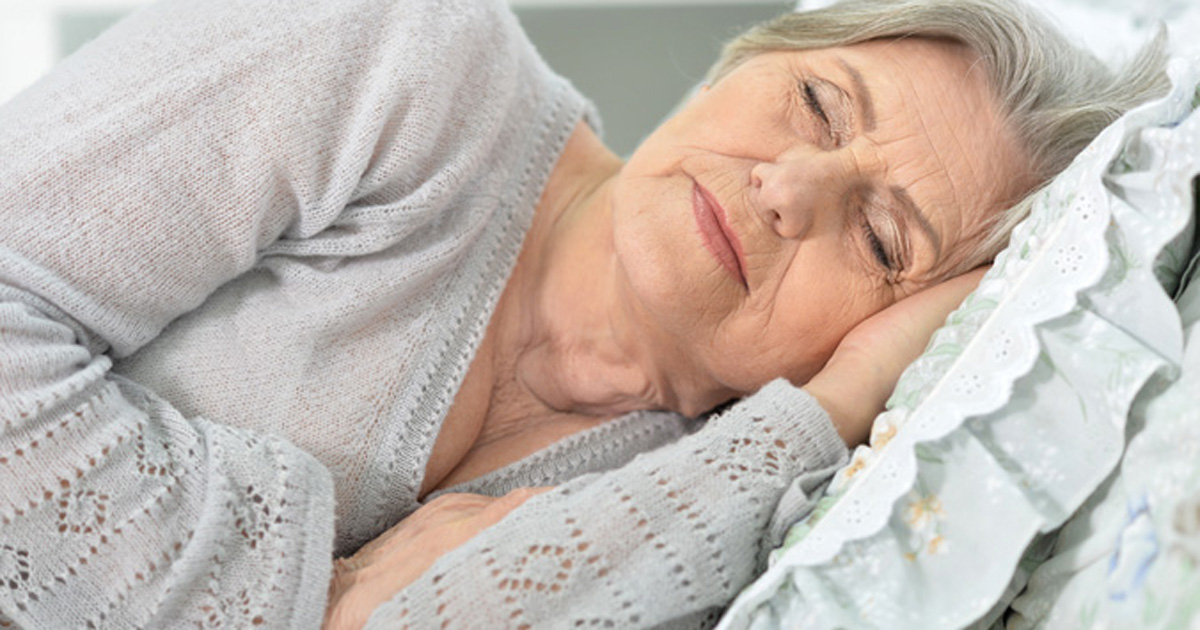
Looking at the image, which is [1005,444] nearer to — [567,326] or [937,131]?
[937,131]

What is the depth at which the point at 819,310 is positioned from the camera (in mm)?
1136

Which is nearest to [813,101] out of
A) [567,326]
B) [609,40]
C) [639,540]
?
[567,326]

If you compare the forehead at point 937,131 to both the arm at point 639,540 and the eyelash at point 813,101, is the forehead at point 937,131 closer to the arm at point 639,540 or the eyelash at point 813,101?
the eyelash at point 813,101

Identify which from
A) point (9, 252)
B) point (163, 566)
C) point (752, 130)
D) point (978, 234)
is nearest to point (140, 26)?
point (9, 252)

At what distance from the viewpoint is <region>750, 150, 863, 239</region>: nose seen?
3.48 feet

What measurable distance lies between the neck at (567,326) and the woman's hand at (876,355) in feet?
0.92

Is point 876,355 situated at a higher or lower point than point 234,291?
lower

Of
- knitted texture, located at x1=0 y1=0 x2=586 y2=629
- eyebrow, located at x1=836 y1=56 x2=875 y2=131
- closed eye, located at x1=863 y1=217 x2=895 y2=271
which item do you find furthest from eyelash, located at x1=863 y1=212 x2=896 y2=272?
knitted texture, located at x1=0 y1=0 x2=586 y2=629

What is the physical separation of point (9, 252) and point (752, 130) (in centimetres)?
77

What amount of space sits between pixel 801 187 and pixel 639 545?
425mm

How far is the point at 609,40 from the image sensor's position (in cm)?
258

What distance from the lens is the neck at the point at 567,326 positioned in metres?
1.27

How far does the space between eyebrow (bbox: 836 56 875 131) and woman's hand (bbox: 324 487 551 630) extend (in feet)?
1.77

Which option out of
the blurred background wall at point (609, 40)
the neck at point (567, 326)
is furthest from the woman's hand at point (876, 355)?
the blurred background wall at point (609, 40)
